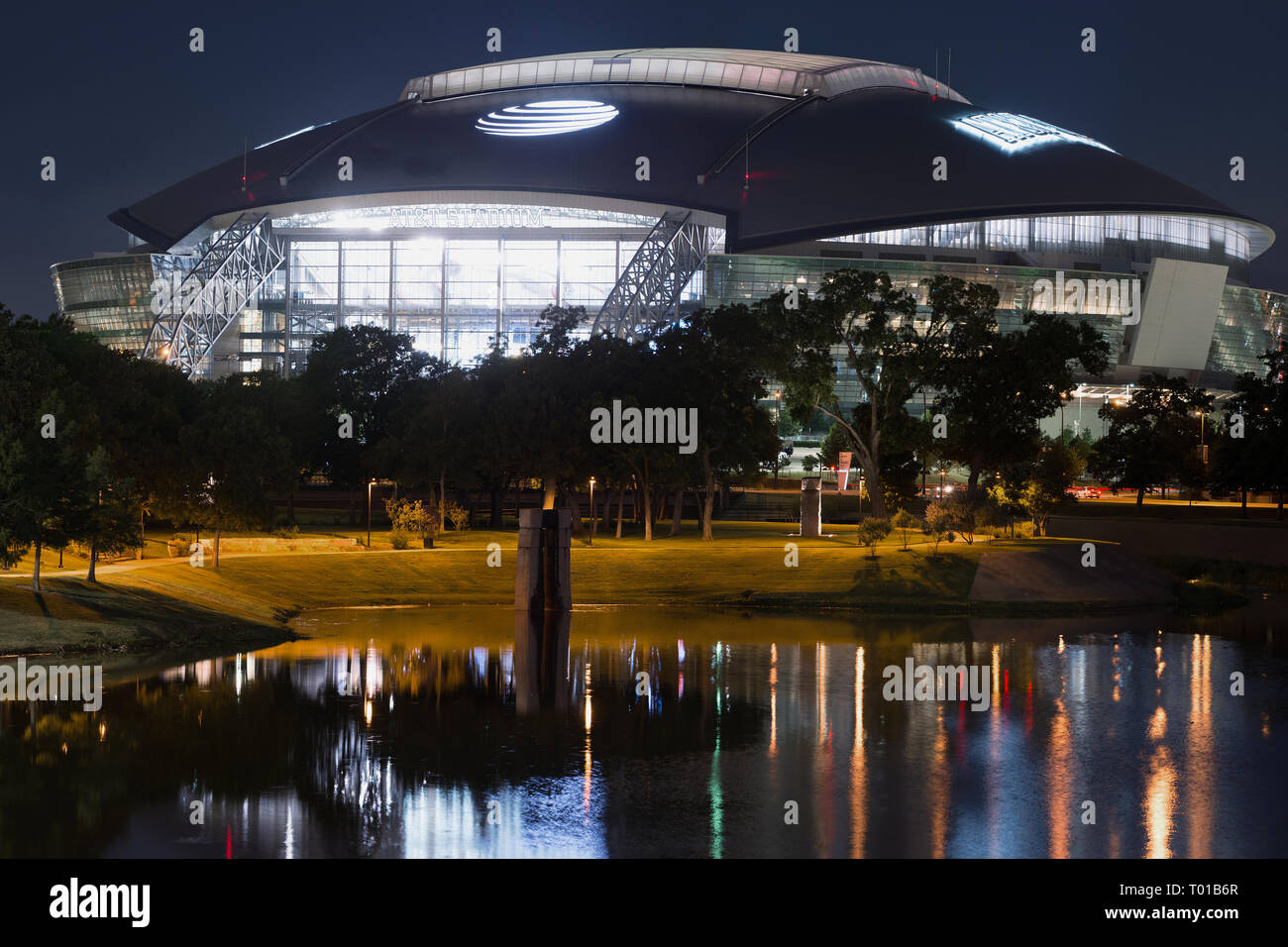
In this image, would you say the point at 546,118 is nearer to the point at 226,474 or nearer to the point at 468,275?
the point at 468,275

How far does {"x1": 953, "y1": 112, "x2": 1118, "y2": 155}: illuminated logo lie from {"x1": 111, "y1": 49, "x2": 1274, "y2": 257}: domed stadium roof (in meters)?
0.23

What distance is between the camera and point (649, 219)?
12188 cm

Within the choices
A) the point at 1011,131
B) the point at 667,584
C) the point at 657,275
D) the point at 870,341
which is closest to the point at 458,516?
the point at 667,584

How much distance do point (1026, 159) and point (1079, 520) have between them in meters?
58.4

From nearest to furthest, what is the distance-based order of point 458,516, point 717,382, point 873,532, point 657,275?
point 873,532 < point 458,516 < point 717,382 < point 657,275

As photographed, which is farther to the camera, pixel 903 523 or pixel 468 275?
pixel 468 275

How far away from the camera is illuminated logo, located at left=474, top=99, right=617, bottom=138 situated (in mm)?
117688

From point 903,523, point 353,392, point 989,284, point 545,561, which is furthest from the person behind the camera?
point 989,284

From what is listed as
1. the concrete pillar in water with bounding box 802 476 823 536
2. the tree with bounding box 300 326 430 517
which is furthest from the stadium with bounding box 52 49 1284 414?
the concrete pillar in water with bounding box 802 476 823 536

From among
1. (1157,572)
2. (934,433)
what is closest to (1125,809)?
(1157,572)

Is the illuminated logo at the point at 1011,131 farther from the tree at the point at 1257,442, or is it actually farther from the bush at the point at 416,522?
the bush at the point at 416,522

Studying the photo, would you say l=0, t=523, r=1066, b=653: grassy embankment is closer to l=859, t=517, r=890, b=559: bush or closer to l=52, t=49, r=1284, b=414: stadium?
l=859, t=517, r=890, b=559: bush

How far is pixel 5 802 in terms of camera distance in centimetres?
1773

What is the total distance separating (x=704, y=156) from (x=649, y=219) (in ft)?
40.7
